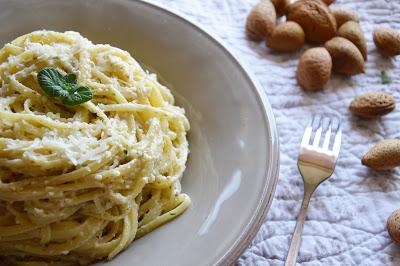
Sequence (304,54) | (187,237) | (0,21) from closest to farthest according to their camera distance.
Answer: (187,237) < (0,21) < (304,54)

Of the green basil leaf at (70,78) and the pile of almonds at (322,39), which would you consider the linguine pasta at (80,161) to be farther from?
the pile of almonds at (322,39)

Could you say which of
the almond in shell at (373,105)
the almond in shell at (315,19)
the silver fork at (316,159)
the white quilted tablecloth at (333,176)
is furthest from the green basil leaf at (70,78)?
the almond in shell at (315,19)

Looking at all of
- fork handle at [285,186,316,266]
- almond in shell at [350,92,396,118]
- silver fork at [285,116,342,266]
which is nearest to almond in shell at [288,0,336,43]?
almond in shell at [350,92,396,118]

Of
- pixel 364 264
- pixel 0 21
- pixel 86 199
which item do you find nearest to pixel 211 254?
pixel 86 199

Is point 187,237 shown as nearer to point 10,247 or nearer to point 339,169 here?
point 10,247

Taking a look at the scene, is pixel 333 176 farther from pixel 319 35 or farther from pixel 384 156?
pixel 319 35
